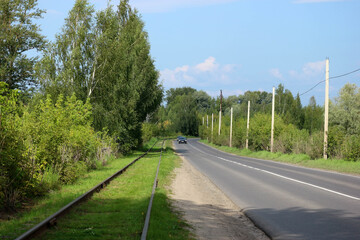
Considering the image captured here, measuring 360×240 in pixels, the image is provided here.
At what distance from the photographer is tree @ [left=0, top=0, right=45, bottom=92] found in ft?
119

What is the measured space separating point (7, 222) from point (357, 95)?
6636cm

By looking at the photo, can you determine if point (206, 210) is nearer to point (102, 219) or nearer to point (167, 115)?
point (102, 219)

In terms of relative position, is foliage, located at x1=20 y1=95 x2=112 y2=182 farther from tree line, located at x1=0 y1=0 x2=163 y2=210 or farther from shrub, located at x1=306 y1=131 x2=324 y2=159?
shrub, located at x1=306 y1=131 x2=324 y2=159

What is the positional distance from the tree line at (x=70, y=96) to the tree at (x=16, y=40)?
0.09 m

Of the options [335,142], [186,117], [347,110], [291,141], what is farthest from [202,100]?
[335,142]

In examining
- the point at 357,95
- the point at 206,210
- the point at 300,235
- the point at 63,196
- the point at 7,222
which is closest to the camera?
the point at 300,235

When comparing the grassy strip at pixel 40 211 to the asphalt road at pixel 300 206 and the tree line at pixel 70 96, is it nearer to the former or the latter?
the tree line at pixel 70 96

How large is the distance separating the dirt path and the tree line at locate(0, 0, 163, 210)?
399 cm

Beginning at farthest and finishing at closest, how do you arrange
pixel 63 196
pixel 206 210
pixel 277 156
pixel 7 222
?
pixel 277 156, pixel 63 196, pixel 206 210, pixel 7 222

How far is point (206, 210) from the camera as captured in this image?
32.7 ft

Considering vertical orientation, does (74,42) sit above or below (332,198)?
above

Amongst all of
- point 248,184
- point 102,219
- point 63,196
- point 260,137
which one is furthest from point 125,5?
point 102,219

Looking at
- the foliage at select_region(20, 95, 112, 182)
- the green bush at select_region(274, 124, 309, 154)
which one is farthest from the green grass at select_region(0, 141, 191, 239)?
the green bush at select_region(274, 124, 309, 154)

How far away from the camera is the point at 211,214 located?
938 cm
